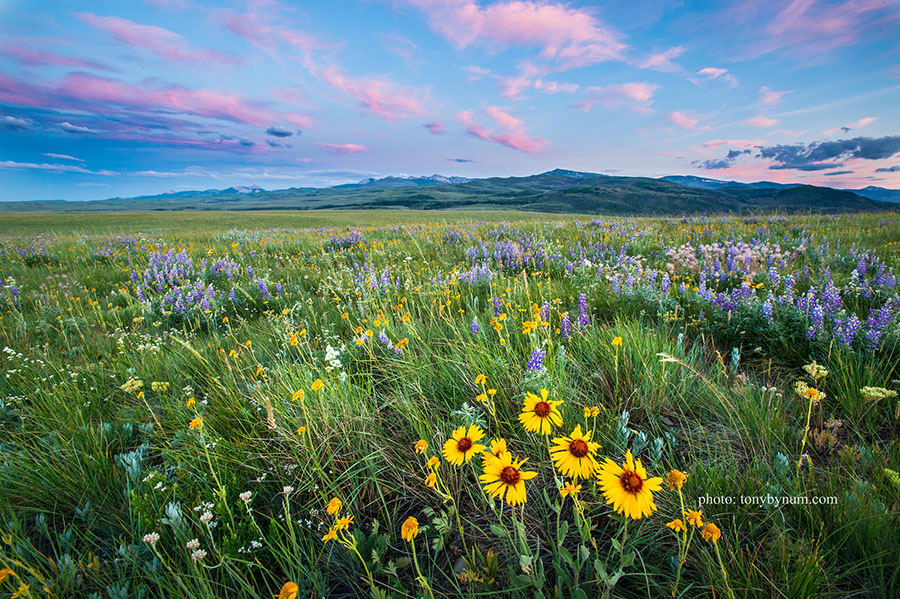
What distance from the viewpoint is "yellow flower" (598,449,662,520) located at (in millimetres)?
1206

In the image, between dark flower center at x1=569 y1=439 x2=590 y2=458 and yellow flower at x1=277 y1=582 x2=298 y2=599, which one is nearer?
yellow flower at x1=277 y1=582 x2=298 y2=599

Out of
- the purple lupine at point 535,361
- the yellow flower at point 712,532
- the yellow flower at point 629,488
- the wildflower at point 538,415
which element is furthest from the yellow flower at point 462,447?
the purple lupine at point 535,361

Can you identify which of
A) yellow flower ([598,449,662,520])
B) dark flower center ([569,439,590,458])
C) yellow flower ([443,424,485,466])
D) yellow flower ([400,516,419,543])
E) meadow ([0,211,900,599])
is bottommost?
meadow ([0,211,900,599])

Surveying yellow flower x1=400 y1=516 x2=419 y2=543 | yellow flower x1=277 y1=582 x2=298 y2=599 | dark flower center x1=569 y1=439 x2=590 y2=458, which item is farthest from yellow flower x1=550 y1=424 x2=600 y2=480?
yellow flower x1=277 y1=582 x2=298 y2=599

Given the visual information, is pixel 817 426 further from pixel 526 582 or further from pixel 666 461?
pixel 526 582

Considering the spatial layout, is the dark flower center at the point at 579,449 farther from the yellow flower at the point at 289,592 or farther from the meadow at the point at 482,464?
the yellow flower at the point at 289,592

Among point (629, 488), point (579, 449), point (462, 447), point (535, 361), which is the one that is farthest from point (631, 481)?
point (535, 361)

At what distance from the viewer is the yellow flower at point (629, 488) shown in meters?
1.21

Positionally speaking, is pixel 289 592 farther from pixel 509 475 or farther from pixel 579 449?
pixel 579 449

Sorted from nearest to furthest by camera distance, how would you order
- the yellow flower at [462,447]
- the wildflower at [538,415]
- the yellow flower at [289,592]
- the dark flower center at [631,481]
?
the yellow flower at [289,592] < the dark flower center at [631,481] < the yellow flower at [462,447] < the wildflower at [538,415]

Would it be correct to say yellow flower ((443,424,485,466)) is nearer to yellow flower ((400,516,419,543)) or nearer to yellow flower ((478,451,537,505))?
yellow flower ((478,451,537,505))

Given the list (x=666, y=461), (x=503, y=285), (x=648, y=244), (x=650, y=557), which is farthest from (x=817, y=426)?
(x=648, y=244)

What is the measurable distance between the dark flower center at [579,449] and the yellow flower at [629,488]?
0.26ft

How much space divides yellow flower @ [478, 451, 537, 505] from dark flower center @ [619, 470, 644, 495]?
337 mm
